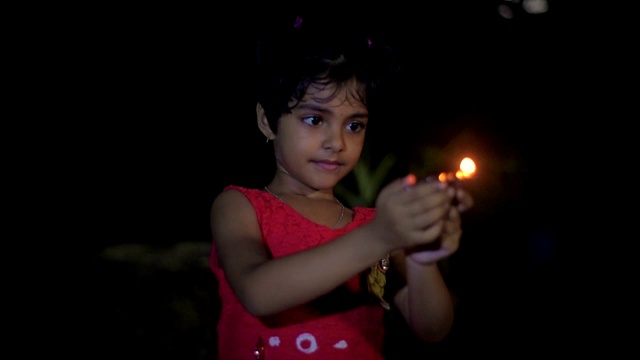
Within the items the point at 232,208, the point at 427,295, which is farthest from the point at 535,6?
the point at 232,208

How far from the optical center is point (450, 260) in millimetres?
3158

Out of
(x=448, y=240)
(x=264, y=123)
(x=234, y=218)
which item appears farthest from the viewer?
(x=264, y=123)

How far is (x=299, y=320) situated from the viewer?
1.27 metres

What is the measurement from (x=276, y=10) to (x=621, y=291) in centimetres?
246

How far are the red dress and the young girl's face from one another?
0.37ft

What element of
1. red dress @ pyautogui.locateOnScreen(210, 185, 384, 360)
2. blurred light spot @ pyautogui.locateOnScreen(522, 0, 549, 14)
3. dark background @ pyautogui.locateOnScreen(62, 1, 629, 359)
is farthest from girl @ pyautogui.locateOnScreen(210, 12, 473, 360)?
blurred light spot @ pyautogui.locateOnScreen(522, 0, 549, 14)

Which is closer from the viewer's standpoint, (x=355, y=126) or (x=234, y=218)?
(x=234, y=218)

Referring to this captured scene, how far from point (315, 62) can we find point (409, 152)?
5.31 feet

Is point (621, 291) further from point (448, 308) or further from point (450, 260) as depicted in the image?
point (448, 308)

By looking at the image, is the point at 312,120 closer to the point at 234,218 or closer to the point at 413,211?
the point at 234,218

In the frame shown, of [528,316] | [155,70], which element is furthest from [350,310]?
[528,316]

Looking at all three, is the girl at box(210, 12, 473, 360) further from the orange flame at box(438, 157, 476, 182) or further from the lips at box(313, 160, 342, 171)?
the orange flame at box(438, 157, 476, 182)

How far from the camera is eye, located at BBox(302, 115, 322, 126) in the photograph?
1.33 metres

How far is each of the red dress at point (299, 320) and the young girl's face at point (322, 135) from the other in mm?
114
